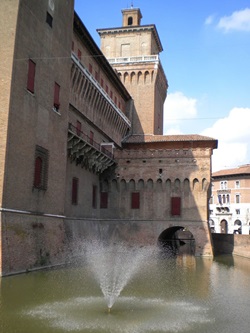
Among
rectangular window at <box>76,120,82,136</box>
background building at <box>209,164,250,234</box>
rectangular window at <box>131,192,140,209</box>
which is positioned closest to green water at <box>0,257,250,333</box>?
rectangular window at <box>76,120,82,136</box>

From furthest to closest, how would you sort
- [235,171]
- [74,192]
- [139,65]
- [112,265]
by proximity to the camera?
[235,171]
[139,65]
[74,192]
[112,265]

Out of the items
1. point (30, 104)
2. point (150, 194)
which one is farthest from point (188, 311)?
point (150, 194)

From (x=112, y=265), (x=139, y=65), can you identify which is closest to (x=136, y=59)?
(x=139, y=65)

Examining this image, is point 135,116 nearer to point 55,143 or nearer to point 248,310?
point 55,143

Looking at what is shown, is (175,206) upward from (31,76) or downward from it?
downward

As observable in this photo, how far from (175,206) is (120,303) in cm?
1963

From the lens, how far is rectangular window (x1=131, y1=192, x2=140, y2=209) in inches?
1234

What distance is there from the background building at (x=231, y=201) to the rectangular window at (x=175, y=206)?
102 feet

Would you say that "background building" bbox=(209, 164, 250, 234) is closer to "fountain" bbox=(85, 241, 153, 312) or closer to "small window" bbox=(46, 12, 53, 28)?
"fountain" bbox=(85, 241, 153, 312)

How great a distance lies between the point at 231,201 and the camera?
60656mm

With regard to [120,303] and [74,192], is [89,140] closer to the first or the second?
[74,192]

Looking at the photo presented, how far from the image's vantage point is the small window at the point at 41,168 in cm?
1777

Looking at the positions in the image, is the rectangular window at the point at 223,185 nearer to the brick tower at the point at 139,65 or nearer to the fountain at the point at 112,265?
the brick tower at the point at 139,65

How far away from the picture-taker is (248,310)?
1120cm
